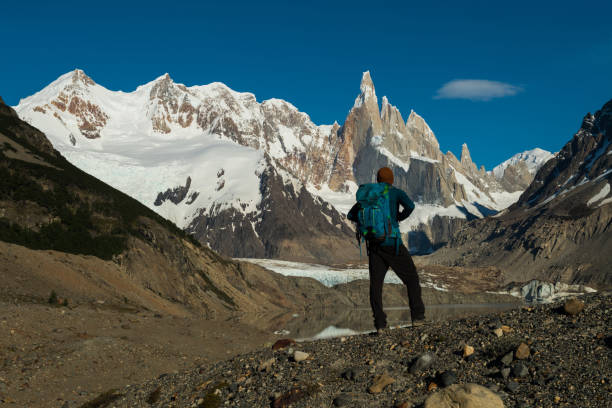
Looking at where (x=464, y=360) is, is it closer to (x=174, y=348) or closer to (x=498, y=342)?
(x=498, y=342)

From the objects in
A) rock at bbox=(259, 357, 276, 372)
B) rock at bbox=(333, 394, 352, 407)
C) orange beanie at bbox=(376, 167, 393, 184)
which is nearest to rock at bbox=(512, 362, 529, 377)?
rock at bbox=(333, 394, 352, 407)

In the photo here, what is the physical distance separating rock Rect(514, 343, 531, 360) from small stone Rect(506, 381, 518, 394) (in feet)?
3.39

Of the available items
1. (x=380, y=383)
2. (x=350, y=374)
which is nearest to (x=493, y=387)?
(x=380, y=383)

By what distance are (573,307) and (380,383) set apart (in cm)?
506

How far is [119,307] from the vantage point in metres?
72.3

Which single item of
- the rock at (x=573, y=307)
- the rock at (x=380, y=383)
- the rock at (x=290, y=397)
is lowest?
the rock at (x=290, y=397)

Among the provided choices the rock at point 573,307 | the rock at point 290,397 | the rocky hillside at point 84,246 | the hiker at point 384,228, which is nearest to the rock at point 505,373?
the rock at point 573,307

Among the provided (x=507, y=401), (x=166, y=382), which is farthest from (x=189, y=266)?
(x=507, y=401)

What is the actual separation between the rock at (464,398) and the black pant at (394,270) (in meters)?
4.27

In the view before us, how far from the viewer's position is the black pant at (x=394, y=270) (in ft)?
51.5

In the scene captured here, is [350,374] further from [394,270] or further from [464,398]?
[464,398]

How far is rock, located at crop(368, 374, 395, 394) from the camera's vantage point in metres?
12.9

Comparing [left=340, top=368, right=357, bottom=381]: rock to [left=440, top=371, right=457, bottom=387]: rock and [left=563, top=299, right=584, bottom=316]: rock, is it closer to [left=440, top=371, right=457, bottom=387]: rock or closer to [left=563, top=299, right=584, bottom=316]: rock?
[left=440, top=371, right=457, bottom=387]: rock

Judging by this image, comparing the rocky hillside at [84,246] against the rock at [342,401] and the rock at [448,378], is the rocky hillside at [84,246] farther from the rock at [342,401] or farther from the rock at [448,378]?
the rock at [448,378]
